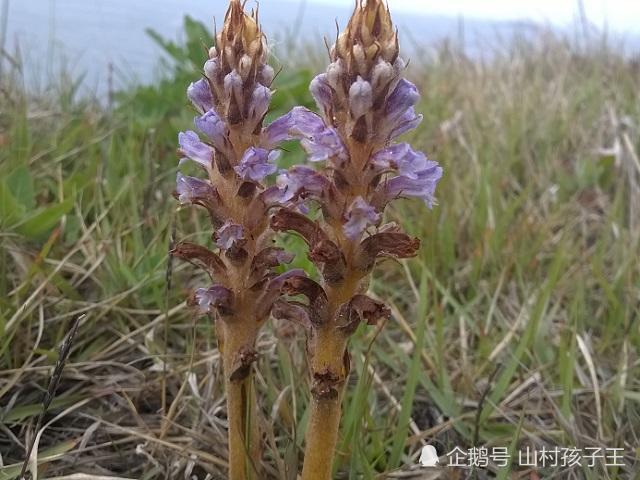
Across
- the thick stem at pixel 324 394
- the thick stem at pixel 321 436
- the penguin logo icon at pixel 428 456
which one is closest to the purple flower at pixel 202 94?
the thick stem at pixel 324 394

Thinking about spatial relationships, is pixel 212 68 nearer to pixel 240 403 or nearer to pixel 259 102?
pixel 259 102

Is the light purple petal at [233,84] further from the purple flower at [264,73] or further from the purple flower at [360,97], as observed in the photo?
the purple flower at [360,97]

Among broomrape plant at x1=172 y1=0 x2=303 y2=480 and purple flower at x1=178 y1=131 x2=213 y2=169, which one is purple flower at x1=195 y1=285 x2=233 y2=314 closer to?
broomrape plant at x1=172 y1=0 x2=303 y2=480

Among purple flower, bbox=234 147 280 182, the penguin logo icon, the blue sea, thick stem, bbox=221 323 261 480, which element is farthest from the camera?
the blue sea

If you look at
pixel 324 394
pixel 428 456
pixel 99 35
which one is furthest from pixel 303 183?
pixel 99 35

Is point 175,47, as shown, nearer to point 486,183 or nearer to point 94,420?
point 486,183

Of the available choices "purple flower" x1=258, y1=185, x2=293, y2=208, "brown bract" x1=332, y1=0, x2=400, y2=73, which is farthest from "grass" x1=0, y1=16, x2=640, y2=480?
"brown bract" x1=332, y1=0, x2=400, y2=73
